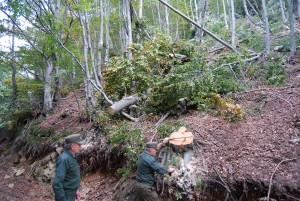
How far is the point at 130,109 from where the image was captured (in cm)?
803

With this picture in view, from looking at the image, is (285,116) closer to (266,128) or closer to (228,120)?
(266,128)

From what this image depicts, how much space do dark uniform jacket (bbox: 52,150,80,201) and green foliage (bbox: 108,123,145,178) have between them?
1.79 meters

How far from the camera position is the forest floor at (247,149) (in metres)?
4.49

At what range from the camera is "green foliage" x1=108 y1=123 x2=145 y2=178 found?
574cm

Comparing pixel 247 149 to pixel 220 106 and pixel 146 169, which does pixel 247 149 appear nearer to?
pixel 220 106

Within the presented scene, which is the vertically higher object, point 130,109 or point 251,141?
point 130,109

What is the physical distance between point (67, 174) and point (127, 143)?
239 centimetres

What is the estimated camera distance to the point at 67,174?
3.97 meters

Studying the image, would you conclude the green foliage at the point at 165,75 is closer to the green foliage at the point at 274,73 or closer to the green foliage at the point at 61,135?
the green foliage at the point at 274,73

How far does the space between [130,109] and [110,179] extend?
2428 millimetres

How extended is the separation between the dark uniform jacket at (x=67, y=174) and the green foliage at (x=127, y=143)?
1.79 m

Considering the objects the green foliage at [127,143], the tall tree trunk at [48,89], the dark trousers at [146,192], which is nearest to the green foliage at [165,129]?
the green foliage at [127,143]

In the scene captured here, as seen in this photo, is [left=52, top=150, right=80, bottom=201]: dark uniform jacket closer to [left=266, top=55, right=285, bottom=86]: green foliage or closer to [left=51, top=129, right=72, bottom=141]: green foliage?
[left=51, top=129, right=72, bottom=141]: green foliage

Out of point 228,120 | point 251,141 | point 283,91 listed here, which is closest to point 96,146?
point 228,120
